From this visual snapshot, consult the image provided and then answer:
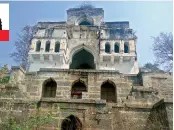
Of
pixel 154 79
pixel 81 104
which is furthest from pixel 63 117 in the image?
pixel 154 79

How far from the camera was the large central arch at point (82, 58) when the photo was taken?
22.4m

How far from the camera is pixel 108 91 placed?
12211 mm

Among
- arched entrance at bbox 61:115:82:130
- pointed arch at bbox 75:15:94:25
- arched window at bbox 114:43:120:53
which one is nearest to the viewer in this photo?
arched entrance at bbox 61:115:82:130

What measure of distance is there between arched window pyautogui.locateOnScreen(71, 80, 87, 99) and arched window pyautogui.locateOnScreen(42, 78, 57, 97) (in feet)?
3.35

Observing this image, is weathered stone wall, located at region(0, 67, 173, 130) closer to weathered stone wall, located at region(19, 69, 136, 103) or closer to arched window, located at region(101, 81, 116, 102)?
weathered stone wall, located at region(19, 69, 136, 103)

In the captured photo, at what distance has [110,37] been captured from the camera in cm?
2272

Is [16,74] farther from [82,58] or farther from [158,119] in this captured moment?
[82,58]

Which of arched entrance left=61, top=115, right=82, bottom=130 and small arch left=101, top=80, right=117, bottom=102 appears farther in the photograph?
small arch left=101, top=80, right=117, bottom=102

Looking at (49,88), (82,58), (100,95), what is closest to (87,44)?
(82,58)

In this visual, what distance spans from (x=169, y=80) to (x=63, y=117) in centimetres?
741

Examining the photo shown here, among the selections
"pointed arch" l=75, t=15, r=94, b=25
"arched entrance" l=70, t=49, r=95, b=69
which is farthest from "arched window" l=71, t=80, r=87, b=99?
"pointed arch" l=75, t=15, r=94, b=25

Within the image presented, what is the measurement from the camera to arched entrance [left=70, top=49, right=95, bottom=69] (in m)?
23.0

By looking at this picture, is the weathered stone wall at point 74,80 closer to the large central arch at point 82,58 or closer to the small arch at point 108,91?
the small arch at point 108,91

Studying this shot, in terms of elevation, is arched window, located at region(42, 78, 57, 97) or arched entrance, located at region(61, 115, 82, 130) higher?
arched window, located at region(42, 78, 57, 97)
